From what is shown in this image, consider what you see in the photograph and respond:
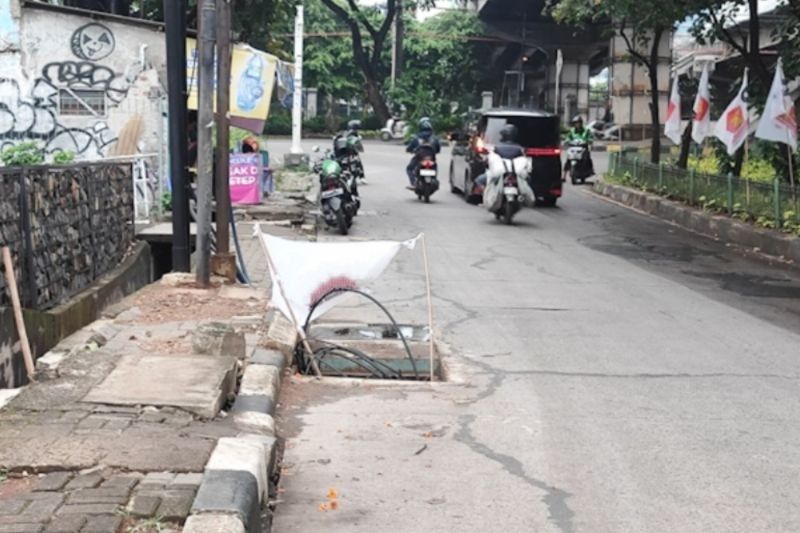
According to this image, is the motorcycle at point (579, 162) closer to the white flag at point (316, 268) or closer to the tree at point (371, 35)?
the white flag at point (316, 268)

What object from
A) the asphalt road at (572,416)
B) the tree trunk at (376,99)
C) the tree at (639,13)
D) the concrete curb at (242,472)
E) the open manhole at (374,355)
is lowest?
the open manhole at (374,355)

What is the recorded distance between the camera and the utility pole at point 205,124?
9172 millimetres

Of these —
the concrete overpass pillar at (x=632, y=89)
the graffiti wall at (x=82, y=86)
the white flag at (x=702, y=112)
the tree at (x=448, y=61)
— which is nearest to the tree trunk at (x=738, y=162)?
the white flag at (x=702, y=112)

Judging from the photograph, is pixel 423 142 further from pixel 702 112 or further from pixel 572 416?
pixel 572 416

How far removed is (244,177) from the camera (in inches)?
685

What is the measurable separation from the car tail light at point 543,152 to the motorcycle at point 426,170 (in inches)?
78.2

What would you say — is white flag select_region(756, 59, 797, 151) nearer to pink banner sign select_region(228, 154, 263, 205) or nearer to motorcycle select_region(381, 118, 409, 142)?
pink banner sign select_region(228, 154, 263, 205)

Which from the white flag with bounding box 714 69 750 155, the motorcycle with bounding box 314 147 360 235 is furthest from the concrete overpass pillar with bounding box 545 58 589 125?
the motorcycle with bounding box 314 147 360 235

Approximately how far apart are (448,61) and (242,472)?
50.9 metres

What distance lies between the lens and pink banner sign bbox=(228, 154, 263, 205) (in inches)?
683

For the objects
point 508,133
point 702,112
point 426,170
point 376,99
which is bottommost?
point 426,170

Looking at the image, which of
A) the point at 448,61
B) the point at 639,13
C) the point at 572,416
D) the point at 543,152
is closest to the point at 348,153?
the point at 543,152

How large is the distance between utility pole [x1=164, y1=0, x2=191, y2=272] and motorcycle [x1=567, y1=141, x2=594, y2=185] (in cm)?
1775

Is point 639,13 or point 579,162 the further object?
point 579,162
